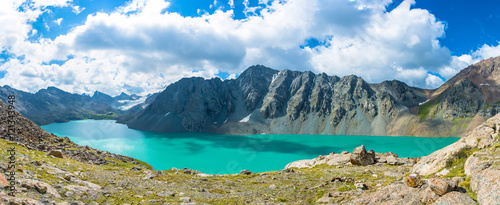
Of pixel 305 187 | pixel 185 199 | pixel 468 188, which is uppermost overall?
pixel 185 199

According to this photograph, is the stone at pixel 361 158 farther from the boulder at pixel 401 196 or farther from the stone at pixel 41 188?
the stone at pixel 41 188

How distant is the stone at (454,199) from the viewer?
12.2m

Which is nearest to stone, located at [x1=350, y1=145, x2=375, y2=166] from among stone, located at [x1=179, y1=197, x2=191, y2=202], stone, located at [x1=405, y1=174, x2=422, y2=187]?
stone, located at [x1=405, y1=174, x2=422, y2=187]

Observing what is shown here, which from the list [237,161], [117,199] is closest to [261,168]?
[237,161]

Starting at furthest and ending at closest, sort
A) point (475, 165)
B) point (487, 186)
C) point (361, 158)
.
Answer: point (361, 158), point (475, 165), point (487, 186)

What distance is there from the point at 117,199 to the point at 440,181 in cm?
2246

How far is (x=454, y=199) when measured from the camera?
12617mm

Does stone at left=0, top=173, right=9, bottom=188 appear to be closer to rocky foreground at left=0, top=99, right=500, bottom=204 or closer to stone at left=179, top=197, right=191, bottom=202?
rocky foreground at left=0, top=99, right=500, bottom=204

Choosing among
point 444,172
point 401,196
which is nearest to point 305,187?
point 444,172

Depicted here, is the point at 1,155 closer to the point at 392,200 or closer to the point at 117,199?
the point at 117,199

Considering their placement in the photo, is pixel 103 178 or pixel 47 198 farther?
pixel 103 178

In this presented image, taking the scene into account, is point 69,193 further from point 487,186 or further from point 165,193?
point 487,186

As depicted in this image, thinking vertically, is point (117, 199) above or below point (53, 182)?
below

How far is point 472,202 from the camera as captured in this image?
476 inches
